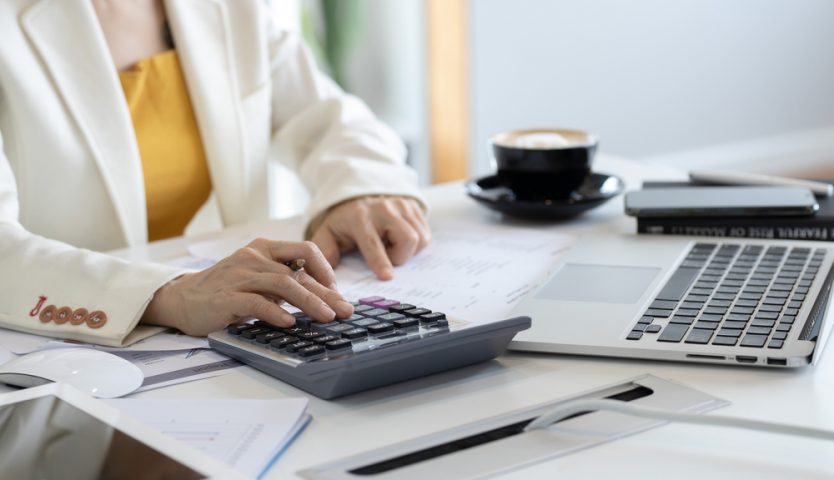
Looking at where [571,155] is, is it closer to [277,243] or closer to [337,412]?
[277,243]

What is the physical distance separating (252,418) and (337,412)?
63mm

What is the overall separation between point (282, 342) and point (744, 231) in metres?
0.60

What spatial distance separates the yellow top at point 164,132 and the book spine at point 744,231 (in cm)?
69

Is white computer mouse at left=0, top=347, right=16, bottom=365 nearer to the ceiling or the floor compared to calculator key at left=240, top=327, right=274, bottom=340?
nearer to the floor

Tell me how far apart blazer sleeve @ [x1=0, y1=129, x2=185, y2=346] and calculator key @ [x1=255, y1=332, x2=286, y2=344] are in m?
0.15

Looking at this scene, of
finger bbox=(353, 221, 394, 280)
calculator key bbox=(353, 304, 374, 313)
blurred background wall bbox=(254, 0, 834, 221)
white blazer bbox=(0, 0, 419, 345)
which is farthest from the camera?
blurred background wall bbox=(254, 0, 834, 221)

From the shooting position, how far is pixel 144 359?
2.85ft

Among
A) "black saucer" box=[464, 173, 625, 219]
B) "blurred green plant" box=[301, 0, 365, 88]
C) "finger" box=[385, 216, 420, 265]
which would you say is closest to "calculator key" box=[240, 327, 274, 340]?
"finger" box=[385, 216, 420, 265]

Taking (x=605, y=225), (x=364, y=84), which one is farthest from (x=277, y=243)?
(x=364, y=84)

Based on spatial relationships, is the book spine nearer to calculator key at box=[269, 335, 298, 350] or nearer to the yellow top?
calculator key at box=[269, 335, 298, 350]

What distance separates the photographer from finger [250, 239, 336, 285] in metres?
0.92

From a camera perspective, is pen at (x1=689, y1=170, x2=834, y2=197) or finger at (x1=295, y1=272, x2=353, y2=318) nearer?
finger at (x1=295, y1=272, x2=353, y2=318)

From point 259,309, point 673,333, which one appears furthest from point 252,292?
point 673,333

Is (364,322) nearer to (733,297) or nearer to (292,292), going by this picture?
(292,292)
